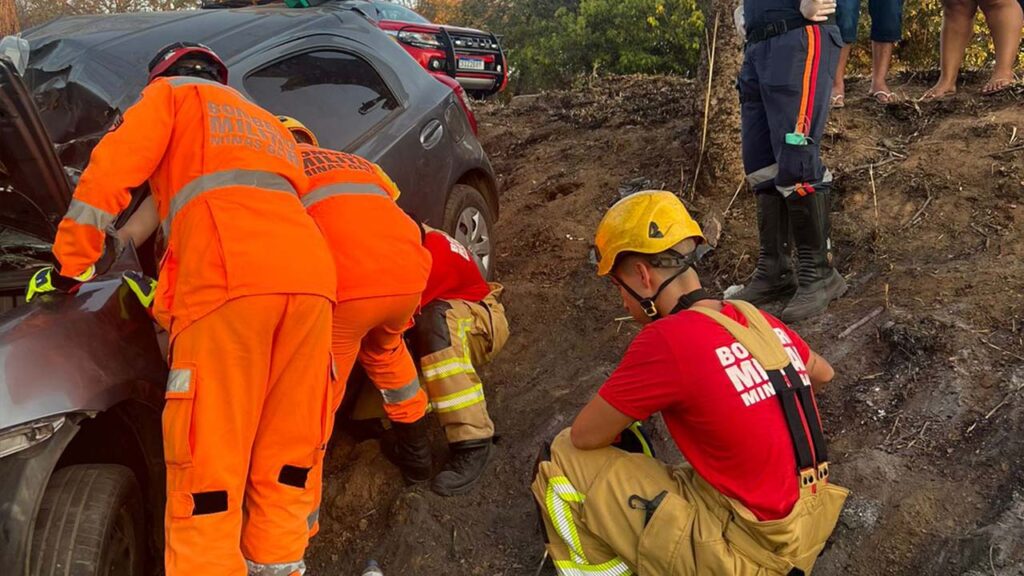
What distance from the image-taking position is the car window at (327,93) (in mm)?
3363

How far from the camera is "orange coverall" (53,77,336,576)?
87.1 inches

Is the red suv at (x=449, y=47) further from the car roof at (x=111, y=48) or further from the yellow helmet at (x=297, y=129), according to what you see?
the yellow helmet at (x=297, y=129)

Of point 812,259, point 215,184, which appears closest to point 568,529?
point 215,184

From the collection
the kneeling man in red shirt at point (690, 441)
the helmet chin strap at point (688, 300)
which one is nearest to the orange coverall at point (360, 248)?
the kneeling man in red shirt at point (690, 441)

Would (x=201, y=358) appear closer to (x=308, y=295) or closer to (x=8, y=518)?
(x=308, y=295)

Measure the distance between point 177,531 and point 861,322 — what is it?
113 inches

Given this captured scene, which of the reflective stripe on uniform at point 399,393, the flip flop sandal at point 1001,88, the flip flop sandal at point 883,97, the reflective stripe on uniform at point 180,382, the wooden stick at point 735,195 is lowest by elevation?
the wooden stick at point 735,195

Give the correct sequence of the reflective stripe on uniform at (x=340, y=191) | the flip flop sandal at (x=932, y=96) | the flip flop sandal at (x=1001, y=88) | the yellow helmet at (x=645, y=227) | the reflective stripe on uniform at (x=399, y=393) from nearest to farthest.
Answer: the yellow helmet at (x=645, y=227) < the reflective stripe on uniform at (x=340, y=191) < the reflective stripe on uniform at (x=399, y=393) < the flip flop sandal at (x=1001, y=88) < the flip flop sandal at (x=932, y=96)

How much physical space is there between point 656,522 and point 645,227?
857 mm

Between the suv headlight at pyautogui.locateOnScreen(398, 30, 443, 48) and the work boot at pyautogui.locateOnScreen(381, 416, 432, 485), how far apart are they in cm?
633

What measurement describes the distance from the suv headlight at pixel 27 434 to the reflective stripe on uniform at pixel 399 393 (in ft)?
4.39

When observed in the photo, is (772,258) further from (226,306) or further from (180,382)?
(180,382)

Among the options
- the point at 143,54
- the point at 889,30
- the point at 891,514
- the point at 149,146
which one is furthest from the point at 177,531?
the point at 889,30

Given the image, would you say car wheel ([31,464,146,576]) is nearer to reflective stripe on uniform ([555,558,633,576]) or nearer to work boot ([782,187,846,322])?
reflective stripe on uniform ([555,558,633,576])
